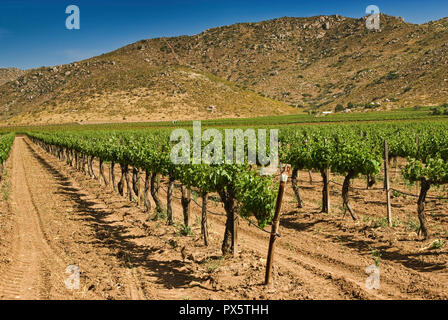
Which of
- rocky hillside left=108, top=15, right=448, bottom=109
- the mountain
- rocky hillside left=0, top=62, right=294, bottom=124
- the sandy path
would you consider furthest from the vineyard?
rocky hillside left=108, top=15, right=448, bottom=109

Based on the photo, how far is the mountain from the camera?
314 ft

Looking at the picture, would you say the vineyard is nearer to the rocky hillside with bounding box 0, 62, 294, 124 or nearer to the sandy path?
the sandy path

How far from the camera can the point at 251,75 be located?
146125 millimetres

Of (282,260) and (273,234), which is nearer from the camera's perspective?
(273,234)

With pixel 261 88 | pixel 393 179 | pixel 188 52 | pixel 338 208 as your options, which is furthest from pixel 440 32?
pixel 338 208

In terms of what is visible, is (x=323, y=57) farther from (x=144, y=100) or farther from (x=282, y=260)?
(x=282, y=260)

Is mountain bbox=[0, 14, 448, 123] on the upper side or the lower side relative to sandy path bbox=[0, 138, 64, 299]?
upper

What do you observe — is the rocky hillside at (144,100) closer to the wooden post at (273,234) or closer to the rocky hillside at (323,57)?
the rocky hillside at (323,57)

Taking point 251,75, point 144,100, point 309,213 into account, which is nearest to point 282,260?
point 309,213

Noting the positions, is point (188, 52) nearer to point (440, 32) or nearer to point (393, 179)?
point (440, 32)

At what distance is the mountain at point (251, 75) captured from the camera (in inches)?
Answer: 3765

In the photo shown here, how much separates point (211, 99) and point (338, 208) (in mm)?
88839

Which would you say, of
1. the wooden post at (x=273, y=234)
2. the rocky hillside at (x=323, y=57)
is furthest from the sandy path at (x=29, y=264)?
the rocky hillside at (x=323, y=57)

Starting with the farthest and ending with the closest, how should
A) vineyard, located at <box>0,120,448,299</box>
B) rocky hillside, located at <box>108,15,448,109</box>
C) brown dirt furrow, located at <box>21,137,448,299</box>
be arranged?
rocky hillside, located at <box>108,15,448,109</box> → vineyard, located at <box>0,120,448,299</box> → brown dirt furrow, located at <box>21,137,448,299</box>
